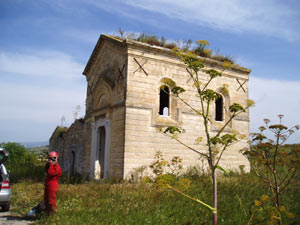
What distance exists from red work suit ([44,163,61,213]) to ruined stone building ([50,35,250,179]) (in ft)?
15.4

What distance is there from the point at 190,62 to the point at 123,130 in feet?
25.0

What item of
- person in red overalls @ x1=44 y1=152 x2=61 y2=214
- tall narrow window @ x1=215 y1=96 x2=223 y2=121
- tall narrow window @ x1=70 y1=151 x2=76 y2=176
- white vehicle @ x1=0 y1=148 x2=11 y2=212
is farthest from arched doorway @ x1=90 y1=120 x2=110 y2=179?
person in red overalls @ x1=44 y1=152 x2=61 y2=214

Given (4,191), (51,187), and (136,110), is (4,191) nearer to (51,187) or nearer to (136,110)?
(51,187)

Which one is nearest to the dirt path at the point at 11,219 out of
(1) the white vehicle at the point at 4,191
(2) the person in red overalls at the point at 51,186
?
(1) the white vehicle at the point at 4,191

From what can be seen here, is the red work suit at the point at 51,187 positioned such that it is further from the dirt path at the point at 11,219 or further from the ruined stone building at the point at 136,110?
the ruined stone building at the point at 136,110

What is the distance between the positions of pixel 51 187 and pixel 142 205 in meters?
2.25

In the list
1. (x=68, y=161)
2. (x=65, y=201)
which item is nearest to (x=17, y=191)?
(x=65, y=201)

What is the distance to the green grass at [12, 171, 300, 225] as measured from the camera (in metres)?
5.85

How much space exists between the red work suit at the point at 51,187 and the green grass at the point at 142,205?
26 centimetres

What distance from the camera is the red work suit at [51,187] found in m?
6.48

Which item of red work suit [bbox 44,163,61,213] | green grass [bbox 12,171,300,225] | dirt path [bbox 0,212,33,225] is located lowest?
dirt path [bbox 0,212,33,225]

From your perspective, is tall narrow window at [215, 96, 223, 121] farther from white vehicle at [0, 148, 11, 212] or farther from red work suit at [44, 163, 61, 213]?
white vehicle at [0, 148, 11, 212]

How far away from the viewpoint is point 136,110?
38.8 feet

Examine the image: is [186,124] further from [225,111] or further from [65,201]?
[65,201]
